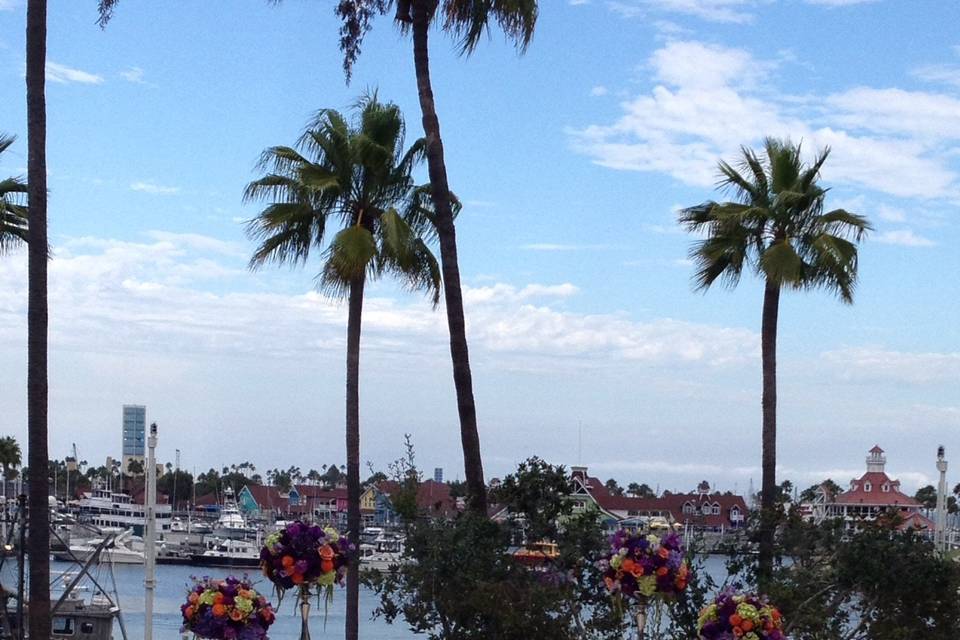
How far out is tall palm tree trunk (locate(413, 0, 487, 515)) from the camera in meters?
17.5

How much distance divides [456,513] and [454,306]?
265cm

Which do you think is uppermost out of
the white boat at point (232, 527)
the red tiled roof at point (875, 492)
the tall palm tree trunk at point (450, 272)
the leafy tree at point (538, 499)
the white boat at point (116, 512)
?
the tall palm tree trunk at point (450, 272)

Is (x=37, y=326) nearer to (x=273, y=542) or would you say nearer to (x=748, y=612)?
(x=273, y=542)

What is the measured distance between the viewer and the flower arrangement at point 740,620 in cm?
1341

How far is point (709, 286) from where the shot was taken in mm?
25047

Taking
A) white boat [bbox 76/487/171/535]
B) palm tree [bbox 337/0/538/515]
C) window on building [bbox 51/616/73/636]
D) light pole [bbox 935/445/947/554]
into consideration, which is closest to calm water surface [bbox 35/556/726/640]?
window on building [bbox 51/616/73/636]

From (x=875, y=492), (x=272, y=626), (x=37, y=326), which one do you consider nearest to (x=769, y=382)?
(x=37, y=326)

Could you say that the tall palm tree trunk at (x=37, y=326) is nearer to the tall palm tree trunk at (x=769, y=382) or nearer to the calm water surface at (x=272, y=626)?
the tall palm tree trunk at (x=769, y=382)

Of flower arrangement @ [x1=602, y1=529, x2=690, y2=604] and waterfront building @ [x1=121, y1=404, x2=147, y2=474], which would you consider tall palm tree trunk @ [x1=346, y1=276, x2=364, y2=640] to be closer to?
flower arrangement @ [x1=602, y1=529, x2=690, y2=604]

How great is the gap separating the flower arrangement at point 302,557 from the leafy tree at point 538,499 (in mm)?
2048

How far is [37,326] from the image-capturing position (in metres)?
16.0

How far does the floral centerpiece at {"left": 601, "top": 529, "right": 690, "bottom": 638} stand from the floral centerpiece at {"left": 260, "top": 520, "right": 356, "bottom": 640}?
3001 millimetres

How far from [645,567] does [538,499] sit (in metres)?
1.80

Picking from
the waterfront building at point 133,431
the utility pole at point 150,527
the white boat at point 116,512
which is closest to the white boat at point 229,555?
the white boat at point 116,512
